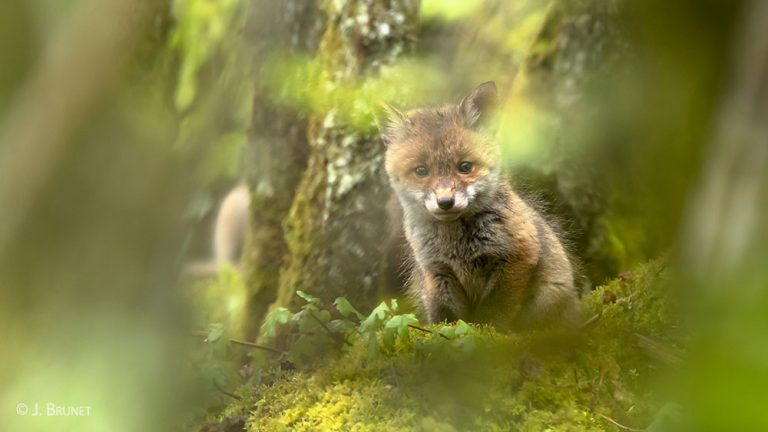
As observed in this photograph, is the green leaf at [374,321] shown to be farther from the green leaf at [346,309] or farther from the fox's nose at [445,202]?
the fox's nose at [445,202]

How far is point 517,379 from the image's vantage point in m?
1.64

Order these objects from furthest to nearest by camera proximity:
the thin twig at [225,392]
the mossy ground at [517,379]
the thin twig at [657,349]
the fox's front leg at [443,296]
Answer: the fox's front leg at [443,296]
the thin twig at [225,392]
the mossy ground at [517,379]
the thin twig at [657,349]

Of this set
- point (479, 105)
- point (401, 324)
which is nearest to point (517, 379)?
point (401, 324)

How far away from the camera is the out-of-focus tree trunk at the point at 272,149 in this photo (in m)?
2.00

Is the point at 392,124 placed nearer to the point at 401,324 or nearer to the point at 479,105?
the point at 479,105

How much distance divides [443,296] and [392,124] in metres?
0.52

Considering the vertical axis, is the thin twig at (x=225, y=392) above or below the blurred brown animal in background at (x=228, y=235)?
below

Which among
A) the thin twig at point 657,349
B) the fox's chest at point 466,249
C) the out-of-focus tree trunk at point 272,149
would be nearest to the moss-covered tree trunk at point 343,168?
the out-of-focus tree trunk at point 272,149

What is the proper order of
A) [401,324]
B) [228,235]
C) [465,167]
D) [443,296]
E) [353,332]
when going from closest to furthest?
[401,324], [353,332], [465,167], [443,296], [228,235]

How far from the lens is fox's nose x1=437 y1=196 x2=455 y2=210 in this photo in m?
1.84

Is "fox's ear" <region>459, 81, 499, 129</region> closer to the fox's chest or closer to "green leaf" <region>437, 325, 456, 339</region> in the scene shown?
the fox's chest

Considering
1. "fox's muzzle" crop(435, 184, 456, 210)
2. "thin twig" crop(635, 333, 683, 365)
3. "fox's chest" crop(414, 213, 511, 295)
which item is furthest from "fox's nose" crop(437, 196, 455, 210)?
"thin twig" crop(635, 333, 683, 365)

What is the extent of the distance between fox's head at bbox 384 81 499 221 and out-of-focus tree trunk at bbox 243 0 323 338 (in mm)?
283

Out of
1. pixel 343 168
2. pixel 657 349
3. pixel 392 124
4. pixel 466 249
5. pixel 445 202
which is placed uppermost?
pixel 392 124
